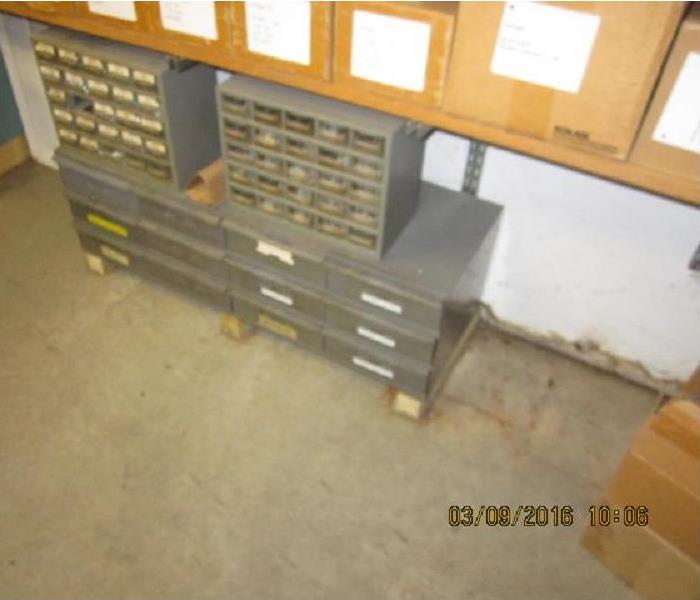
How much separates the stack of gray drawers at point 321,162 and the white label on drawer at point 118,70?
0.90 feet

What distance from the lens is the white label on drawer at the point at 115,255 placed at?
1973 millimetres

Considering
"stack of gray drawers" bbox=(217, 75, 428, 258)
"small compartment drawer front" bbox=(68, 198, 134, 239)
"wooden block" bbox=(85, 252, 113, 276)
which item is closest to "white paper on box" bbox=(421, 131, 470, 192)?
"stack of gray drawers" bbox=(217, 75, 428, 258)

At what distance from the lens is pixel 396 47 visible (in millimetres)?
1161

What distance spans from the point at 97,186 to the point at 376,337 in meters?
0.95

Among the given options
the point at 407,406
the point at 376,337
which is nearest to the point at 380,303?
the point at 376,337

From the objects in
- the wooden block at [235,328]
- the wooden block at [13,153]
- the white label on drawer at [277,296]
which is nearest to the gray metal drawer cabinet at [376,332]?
the white label on drawer at [277,296]

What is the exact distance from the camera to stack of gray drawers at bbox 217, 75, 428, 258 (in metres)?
1.35

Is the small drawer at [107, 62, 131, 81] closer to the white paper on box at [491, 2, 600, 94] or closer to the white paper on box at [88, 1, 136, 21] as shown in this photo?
the white paper on box at [88, 1, 136, 21]

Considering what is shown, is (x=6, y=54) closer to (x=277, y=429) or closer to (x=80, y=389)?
(x=80, y=389)

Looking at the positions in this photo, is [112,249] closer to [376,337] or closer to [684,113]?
[376,337]

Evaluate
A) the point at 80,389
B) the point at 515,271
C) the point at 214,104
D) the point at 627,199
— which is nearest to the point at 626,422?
the point at 515,271

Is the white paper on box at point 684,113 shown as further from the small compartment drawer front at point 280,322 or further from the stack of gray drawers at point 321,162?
the small compartment drawer front at point 280,322

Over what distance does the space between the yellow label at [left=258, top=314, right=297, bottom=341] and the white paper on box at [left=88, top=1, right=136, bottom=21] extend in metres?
0.85

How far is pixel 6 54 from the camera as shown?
2.33 meters
